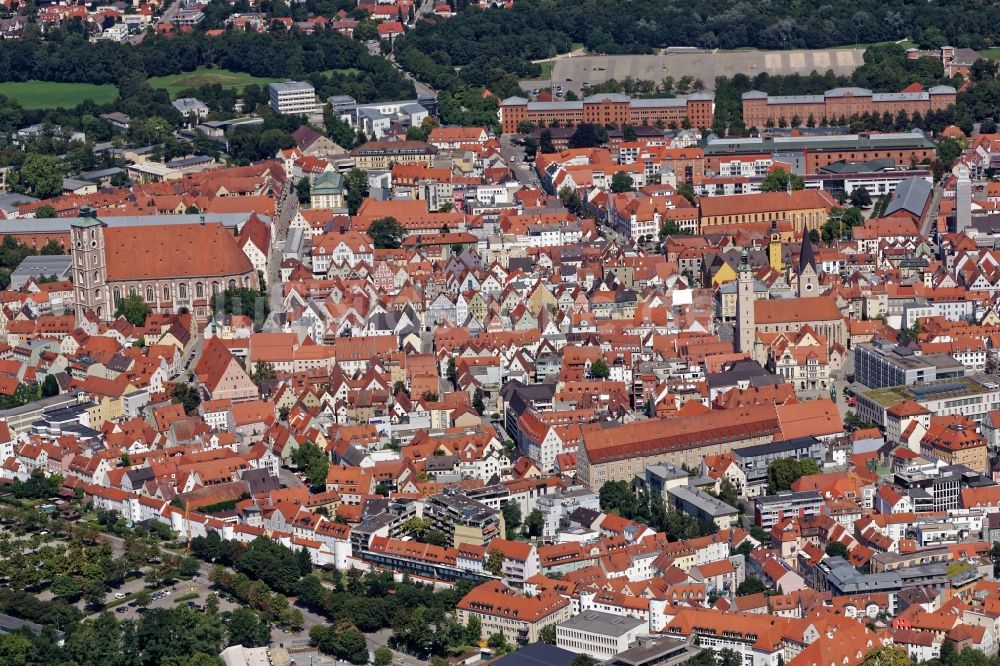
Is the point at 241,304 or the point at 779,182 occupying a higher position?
the point at 779,182

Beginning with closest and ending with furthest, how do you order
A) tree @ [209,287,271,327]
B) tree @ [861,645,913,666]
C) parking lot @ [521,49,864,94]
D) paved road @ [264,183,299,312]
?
tree @ [861,645,913,666]
tree @ [209,287,271,327]
paved road @ [264,183,299,312]
parking lot @ [521,49,864,94]

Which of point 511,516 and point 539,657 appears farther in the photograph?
point 511,516

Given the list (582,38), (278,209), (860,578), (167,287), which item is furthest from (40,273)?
(582,38)

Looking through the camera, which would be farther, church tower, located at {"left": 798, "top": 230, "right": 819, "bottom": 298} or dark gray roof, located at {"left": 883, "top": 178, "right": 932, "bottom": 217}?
dark gray roof, located at {"left": 883, "top": 178, "right": 932, "bottom": 217}

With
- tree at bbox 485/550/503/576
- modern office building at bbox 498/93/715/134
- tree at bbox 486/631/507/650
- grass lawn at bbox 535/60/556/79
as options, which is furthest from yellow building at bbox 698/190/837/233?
tree at bbox 486/631/507/650

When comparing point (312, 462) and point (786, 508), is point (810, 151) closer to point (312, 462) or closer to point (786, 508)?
point (312, 462)

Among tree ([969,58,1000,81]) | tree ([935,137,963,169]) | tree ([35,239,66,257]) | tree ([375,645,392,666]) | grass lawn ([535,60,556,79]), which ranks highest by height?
tree ([969,58,1000,81])

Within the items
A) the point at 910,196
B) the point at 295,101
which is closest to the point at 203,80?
the point at 295,101

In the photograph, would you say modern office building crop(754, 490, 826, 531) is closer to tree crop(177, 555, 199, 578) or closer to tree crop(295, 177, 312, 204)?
tree crop(177, 555, 199, 578)
